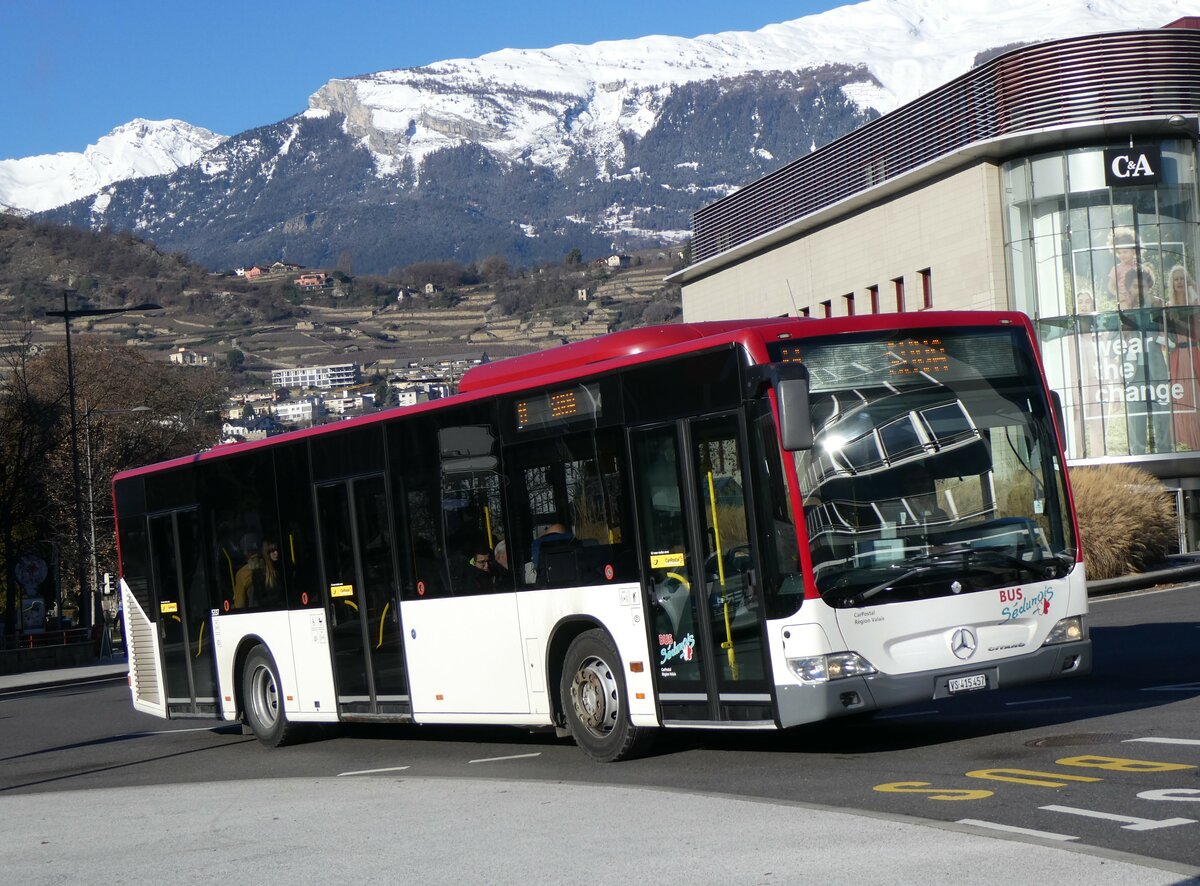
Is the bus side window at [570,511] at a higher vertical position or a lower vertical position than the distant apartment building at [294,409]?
lower

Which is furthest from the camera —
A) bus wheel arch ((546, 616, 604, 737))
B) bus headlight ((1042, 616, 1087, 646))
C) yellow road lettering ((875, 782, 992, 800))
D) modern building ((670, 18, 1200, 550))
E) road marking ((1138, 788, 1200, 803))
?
modern building ((670, 18, 1200, 550))

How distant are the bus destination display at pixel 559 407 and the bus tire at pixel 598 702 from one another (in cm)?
156

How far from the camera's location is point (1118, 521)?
2989 cm

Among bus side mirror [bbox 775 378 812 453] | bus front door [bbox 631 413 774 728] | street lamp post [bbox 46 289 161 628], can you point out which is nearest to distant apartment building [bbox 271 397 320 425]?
→ street lamp post [bbox 46 289 161 628]

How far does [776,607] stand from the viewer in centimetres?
1042

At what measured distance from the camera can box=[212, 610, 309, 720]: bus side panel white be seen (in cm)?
1596

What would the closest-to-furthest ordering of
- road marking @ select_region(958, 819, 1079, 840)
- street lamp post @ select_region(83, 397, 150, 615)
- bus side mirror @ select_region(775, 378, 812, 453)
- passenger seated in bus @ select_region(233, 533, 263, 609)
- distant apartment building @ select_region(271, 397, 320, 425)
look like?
road marking @ select_region(958, 819, 1079, 840) < bus side mirror @ select_region(775, 378, 812, 453) < passenger seated in bus @ select_region(233, 533, 263, 609) < street lamp post @ select_region(83, 397, 150, 615) < distant apartment building @ select_region(271, 397, 320, 425)

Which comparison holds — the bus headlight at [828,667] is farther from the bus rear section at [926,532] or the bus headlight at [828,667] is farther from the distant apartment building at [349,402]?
the distant apartment building at [349,402]

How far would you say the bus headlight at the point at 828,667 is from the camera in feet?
33.6

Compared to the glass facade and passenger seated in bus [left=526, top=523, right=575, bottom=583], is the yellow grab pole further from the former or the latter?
the glass facade

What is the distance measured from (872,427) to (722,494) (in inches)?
41.0

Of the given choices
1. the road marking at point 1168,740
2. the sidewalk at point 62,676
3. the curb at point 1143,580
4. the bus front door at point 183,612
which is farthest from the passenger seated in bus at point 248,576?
the sidewalk at point 62,676

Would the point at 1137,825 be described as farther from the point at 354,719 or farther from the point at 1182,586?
the point at 1182,586

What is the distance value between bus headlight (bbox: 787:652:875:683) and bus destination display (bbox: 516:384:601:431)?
100.0 inches
